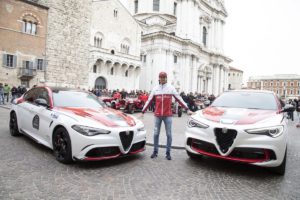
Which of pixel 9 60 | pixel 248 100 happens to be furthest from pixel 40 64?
pixel 248 100

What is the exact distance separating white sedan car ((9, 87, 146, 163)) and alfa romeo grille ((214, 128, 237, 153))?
5.48 feet

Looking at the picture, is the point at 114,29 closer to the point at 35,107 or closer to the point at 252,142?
the point at 35,107

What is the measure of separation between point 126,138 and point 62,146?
50.1 inches

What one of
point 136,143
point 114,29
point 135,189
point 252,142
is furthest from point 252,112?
point 114,29

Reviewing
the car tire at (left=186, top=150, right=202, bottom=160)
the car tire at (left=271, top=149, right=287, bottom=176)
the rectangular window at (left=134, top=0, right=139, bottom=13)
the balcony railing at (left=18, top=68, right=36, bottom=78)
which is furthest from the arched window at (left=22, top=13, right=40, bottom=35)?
the rectangular window at (left=134, top=0, right=139, bottom=13)

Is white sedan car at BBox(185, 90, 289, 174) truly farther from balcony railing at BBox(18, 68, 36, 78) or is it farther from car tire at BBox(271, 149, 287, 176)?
balcony railing at BBox(18, 68, 36, 78)

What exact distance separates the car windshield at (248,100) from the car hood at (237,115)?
355 mm

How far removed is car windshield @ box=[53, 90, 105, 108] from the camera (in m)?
5.48

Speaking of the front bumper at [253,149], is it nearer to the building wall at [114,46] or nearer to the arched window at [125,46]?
the building wall at [114,46]

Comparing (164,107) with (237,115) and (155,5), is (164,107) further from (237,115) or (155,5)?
(155,5)

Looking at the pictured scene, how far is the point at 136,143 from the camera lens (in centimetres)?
509

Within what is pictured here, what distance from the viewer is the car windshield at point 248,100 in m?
5.57

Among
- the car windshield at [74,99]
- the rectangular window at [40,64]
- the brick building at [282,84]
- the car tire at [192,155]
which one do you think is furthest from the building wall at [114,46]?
the brick building at [282,84]

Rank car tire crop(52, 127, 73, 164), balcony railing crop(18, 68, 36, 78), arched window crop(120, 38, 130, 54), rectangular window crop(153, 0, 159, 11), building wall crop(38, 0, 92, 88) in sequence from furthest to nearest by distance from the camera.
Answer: rectangular window crop(153, 0, 159, 11) < arched window crop(120, 38, 130, 54) < building wall crop(38, 0, 92, 88) < balcony railing crop(18, 68, 36, 78) < car tire crop(52, 127, 73, 164)
